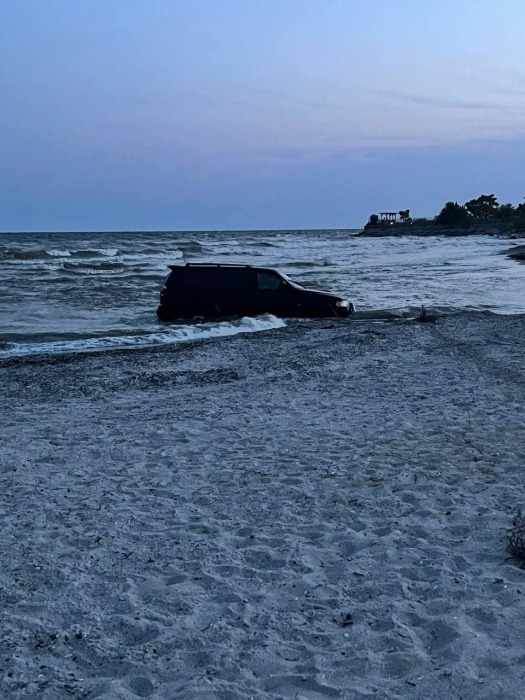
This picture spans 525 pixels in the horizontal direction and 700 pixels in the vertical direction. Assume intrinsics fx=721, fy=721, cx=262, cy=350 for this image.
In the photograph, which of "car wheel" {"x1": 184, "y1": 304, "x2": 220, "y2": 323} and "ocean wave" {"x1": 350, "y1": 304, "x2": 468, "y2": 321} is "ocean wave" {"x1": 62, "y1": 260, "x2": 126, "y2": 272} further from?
"car wheel" {"x1": 184, "y1": 304, "x2": 220, "y2": 323}

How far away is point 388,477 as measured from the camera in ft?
20.0

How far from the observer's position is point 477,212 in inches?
5423

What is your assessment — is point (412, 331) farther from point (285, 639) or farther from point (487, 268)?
point (487, 268)

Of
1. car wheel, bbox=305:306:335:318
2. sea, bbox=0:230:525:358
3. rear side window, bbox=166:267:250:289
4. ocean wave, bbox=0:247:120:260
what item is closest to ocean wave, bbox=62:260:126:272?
sea, bbox=0:230:525:358

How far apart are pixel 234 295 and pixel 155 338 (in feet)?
10.9

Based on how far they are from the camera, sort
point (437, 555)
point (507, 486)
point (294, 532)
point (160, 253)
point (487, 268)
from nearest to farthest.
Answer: point (437, 555) < point (294, 532) < point (507, 486) < point (487, 268) < point (160, 253)

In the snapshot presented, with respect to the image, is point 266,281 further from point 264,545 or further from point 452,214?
point 452,214

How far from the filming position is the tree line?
12442 cm

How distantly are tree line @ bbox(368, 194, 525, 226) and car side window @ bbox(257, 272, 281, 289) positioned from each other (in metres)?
103

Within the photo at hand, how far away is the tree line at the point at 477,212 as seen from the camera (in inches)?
4898

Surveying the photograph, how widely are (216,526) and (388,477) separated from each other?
66.8 inches

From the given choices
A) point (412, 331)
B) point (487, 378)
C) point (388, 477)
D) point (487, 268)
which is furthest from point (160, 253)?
point (388, 477)

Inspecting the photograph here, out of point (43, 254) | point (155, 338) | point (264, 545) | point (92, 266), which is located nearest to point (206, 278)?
point (155, 338)

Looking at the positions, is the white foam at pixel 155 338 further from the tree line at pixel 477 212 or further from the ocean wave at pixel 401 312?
the tree line at pixel 477 212
